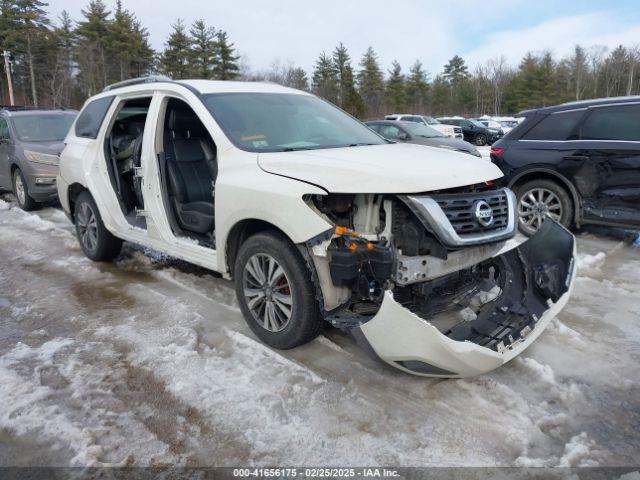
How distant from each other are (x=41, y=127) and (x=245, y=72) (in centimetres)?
5560

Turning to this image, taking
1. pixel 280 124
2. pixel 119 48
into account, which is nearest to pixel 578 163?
pixel 280 124

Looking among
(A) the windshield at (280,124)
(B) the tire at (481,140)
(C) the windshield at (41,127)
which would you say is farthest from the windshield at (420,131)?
(B) the tire at (481,140)

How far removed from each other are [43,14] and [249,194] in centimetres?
5768

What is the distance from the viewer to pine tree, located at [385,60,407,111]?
Answer: 203ft

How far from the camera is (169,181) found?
Answer: 185 inches

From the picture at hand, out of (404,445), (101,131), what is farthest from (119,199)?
(404,445)

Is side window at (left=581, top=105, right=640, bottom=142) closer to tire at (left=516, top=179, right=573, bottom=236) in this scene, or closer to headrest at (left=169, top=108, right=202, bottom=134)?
tire at (left=516, top=179, right=573, bottom=236)

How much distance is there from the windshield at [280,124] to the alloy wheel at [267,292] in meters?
0.87

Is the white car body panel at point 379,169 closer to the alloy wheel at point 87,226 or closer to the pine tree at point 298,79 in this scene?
the alloy wheel at point 87,226

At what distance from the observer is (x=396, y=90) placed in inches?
2559

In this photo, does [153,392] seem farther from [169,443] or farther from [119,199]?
[119,199]

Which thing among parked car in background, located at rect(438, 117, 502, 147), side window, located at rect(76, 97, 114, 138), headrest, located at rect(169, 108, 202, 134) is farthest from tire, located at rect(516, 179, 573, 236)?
parked car in background, located at rect(438, 117, 502, 147)

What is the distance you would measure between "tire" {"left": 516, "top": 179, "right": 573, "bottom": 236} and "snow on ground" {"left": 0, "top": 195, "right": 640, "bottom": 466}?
2.03 m

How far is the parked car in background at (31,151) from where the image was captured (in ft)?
28.7
